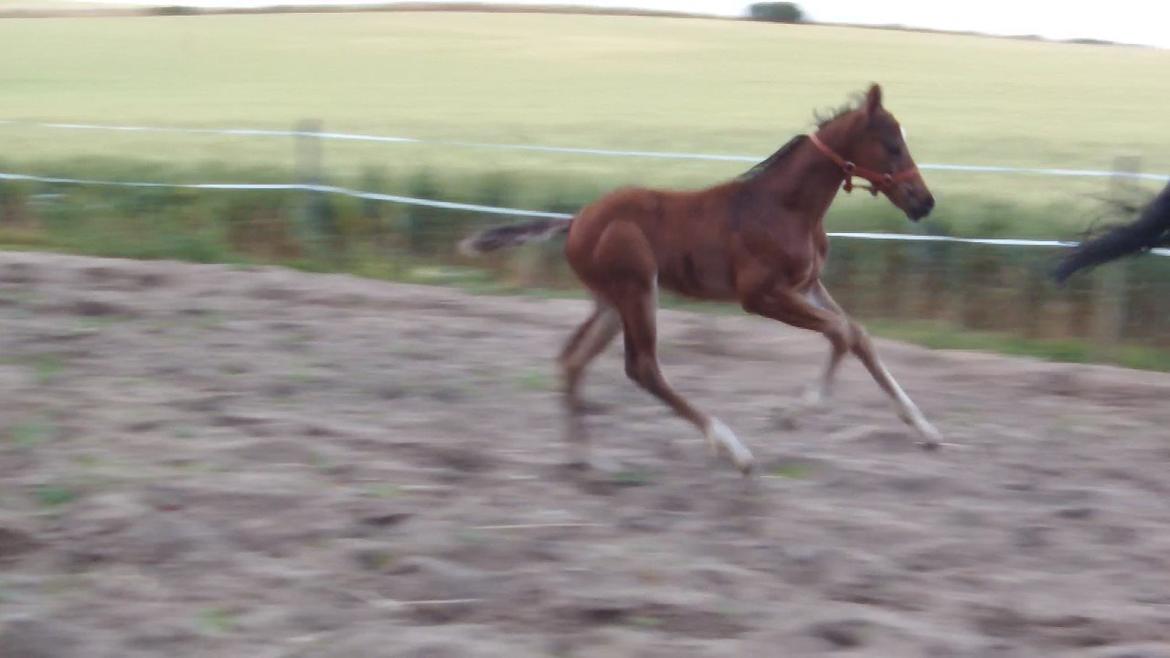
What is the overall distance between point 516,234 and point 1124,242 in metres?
3.45

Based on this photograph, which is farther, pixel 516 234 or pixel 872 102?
pixel 516 234

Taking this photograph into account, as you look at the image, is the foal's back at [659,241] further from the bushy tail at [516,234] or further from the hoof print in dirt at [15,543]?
the hoof print in dirt at [15,543]

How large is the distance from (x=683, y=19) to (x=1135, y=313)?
3019cm

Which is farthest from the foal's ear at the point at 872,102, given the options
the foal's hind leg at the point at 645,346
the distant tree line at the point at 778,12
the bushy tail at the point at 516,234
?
the distant tree line at the point at 778,12

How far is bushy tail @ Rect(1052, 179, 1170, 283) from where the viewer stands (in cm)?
751

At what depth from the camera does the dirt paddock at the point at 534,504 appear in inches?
159

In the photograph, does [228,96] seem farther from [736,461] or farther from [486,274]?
[736,461]

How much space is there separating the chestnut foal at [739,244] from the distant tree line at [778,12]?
36694 millimetres

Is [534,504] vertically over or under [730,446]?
under

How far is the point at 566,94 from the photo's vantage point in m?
24.7

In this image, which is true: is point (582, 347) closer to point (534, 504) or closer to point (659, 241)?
point (659, 241)

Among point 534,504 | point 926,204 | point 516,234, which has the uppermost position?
point 926,204

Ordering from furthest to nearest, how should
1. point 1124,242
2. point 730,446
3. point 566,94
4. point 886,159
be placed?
point 566,94 → point 1124,242 → point 886,159 → point 730,446

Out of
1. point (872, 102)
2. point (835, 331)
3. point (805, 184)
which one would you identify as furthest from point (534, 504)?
point (872, 102)
